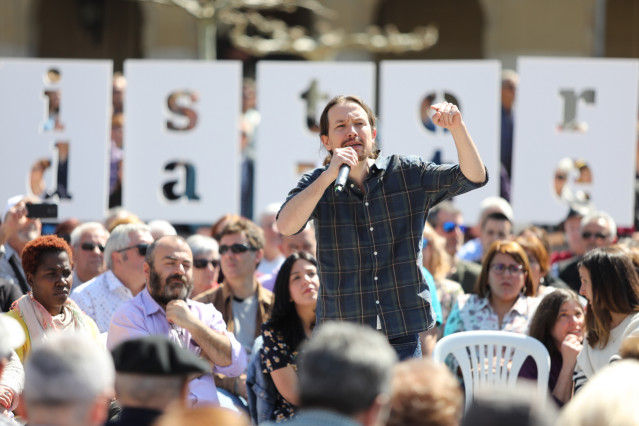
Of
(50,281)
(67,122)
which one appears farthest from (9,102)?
(50,281)

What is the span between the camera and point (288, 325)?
5.82m

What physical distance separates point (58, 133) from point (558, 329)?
4564 mm

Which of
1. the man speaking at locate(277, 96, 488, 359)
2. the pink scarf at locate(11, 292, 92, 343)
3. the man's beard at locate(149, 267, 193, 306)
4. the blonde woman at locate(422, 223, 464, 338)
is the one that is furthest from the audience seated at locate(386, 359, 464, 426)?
the blonde woman at locate(422, 223, 464, 338)

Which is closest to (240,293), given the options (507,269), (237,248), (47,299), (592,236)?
(237,248)

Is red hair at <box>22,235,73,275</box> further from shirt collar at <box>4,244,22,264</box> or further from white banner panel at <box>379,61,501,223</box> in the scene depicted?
white banner panel at <box>379,61,501,223</box>

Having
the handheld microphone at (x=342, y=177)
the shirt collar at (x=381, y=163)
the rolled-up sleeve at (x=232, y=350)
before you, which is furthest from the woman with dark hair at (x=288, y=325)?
the handheld microphone at (x=342, y=177)

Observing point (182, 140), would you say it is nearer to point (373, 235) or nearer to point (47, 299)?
point (47, 299)

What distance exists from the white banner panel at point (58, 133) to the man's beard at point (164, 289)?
294cm

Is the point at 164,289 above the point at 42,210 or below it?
below

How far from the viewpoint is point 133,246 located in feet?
21.4

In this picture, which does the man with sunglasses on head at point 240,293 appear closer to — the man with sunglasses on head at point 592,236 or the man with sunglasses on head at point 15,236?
the man with sunglasses on head at point 15,236

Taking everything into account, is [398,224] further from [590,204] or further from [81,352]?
[590,204]

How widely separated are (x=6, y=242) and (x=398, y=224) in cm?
363

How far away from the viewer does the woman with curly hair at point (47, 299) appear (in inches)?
206
